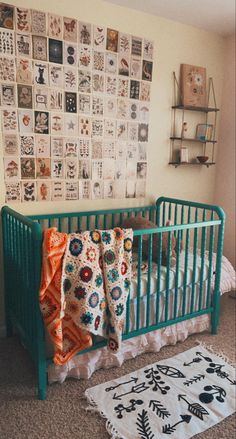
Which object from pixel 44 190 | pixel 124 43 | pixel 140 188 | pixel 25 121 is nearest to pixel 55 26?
pixel 124 43

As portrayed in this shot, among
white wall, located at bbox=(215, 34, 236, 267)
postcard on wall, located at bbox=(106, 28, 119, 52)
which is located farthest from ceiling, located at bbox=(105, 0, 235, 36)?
white wall, located at bbox=(215, 34, 236, 267)

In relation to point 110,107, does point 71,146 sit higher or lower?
lower

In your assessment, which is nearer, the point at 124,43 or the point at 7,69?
the point at 7,69

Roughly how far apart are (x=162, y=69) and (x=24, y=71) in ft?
3.92

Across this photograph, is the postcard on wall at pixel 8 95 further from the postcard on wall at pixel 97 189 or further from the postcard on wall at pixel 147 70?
the postcard on wall at pixel 147 70

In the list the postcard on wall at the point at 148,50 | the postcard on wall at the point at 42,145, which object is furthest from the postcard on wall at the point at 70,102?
the postcard on wall at the point at 148,50

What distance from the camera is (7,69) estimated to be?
210cm

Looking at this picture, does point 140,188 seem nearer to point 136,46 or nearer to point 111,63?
point 111,63

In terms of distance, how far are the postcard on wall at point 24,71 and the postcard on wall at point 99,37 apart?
0.54m

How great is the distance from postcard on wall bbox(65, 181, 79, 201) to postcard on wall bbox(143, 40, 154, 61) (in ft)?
3.85

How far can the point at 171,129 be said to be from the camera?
2934 millimetres

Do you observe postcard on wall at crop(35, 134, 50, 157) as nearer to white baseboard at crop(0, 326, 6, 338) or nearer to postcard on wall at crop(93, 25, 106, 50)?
postcard on wall at crop(93, 25, 106, 50)

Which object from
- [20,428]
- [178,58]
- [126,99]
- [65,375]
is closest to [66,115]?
[126,99]

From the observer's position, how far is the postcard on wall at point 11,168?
2199 millimetres
